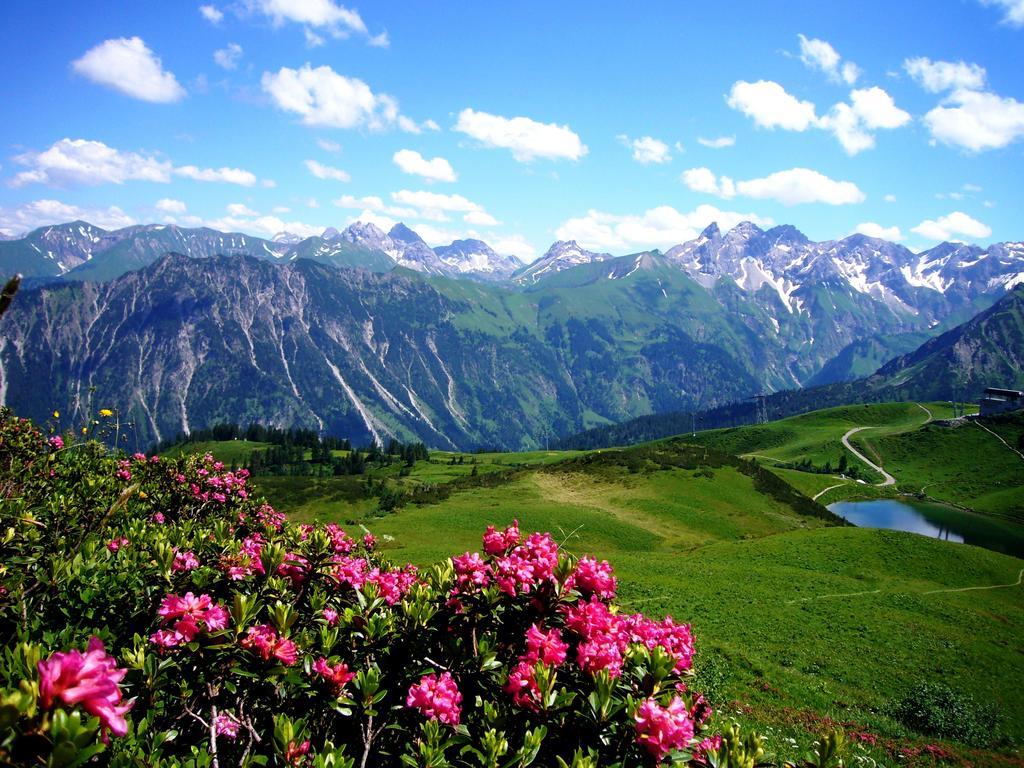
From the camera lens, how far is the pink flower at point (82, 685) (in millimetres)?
3154

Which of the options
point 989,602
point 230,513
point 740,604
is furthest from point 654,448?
point 230,513

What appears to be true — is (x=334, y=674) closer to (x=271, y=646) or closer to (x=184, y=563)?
(x=271, y=646)

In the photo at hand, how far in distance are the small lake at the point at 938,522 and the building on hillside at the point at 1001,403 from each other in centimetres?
9513

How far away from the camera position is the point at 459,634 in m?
6.57

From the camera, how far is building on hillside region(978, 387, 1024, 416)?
7219 inches

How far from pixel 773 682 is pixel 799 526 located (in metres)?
57.4

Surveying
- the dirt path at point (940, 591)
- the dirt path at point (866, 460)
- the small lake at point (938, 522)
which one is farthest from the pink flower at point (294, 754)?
the dirt path at point (866, 460)

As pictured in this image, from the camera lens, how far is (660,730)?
4.86m

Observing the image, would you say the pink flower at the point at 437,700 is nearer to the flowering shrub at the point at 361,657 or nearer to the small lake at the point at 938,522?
the flowering shrub at the point at 361,657

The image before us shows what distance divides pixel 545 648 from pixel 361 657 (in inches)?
85.1

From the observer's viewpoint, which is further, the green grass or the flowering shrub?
the green grass

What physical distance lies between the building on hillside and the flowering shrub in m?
227

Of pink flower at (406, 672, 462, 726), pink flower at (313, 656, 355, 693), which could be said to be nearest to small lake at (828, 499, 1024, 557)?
pink flower at (406, 672, 462, 726)

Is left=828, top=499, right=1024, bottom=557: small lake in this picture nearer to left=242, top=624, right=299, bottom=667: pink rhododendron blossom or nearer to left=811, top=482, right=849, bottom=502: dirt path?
left=811, top=482, right=849, bottom=502: dirt path
